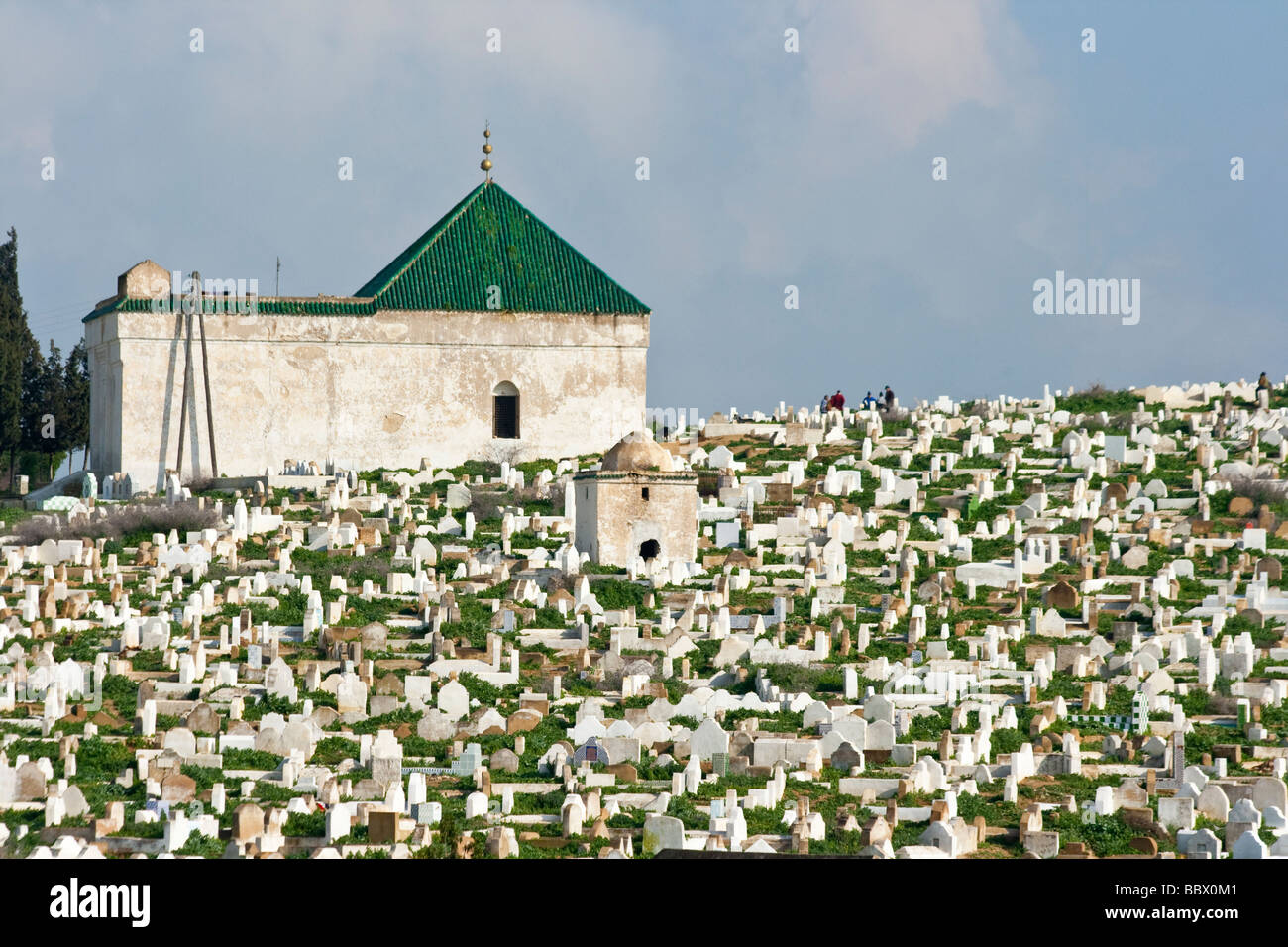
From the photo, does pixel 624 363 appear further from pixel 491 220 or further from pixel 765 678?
pixel 765 678

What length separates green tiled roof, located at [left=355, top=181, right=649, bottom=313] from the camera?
35.1 m

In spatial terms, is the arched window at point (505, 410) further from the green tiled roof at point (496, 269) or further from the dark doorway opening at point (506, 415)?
the green tiled roof at point (496, 269)

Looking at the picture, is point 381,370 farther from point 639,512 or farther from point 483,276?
point 639,512

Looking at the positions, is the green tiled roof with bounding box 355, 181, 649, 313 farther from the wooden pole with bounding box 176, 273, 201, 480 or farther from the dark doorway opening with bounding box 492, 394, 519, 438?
the wooden pole with bounding box 176, 273, 201, 480

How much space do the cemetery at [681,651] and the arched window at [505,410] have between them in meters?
0.81

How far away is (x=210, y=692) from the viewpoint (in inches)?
874

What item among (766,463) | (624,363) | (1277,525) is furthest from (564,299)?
(1277,525)

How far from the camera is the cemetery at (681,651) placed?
18141 millimetres

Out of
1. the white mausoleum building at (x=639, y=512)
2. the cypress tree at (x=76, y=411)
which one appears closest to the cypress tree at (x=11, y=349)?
the cypress tree at (x=76, y=411)

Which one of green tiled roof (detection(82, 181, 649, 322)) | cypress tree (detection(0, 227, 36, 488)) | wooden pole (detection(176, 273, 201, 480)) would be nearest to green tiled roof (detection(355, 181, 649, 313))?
green tiled roof (detection(82, 181, 649, 322))

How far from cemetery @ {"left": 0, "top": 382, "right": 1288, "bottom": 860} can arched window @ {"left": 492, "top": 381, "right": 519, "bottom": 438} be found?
813 millimetres

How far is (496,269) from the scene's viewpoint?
35.7m

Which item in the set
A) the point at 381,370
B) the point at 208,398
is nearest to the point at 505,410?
the point at 381,370

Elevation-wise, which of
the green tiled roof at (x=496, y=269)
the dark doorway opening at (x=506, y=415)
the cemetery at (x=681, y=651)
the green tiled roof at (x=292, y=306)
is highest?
the green tiled roof at (x=496, y=269)
